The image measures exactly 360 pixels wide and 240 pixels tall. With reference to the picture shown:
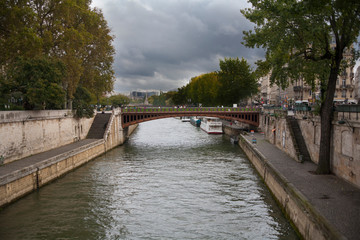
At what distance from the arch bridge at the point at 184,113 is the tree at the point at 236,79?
20.9 m

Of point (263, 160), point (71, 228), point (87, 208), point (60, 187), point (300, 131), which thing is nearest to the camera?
point (71, 228)

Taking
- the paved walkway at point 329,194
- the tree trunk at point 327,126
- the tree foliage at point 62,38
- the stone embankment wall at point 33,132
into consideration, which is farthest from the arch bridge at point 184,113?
the tree trunk at point 327,126

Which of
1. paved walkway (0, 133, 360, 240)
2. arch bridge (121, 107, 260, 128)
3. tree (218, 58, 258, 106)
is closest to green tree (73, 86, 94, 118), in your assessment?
arch bridge (121, 107, 260, 128)

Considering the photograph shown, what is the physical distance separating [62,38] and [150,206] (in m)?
22.4

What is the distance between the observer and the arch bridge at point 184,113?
5116 cm

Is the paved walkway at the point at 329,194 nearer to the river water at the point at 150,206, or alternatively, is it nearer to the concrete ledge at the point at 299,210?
the concrete ledge at the point at 299,210

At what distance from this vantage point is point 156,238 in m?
15.3

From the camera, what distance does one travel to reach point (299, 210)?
14672mm

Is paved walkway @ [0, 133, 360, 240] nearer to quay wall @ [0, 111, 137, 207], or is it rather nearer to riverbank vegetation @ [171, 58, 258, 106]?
quay wall @ [0, 111, 137, 207]

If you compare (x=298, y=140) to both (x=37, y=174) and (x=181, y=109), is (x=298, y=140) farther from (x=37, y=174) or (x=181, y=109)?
(x=181, y=109)

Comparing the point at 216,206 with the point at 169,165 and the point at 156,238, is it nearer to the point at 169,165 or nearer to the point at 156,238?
the point at 156,238

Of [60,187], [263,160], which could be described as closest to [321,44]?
[263,160]

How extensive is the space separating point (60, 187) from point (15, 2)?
660 inches

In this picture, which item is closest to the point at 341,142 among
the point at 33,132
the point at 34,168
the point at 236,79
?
the point at 34,168
